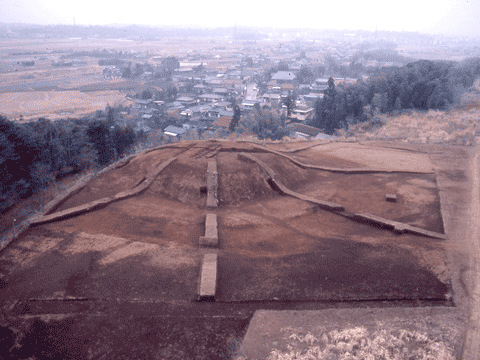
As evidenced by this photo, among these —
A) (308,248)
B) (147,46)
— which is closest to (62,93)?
(308,248)

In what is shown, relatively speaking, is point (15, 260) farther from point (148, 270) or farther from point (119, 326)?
point (119, 326)

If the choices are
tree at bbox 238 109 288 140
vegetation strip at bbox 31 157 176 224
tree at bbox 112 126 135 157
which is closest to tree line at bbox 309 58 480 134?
tree at bbox 238 109 288 140

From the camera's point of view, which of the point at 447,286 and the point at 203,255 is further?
the point at 203,255

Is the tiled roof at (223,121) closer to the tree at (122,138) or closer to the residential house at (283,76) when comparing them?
the tree at (122,138)

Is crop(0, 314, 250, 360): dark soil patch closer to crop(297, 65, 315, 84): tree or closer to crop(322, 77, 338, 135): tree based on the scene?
crop(322, 77, 338, 135): tree

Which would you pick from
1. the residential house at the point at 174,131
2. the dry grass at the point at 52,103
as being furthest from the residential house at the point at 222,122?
the dry grass at the point at 52,103

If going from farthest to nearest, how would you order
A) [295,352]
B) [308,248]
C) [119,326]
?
[308,248], [119,326], [295,352]
